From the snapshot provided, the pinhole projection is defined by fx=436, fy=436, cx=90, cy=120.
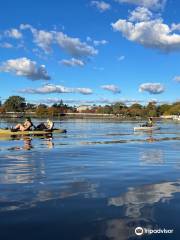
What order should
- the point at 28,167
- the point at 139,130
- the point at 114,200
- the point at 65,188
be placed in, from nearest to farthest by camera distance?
the point at 114,200 → the point at 65,188 → the point at 28,167 → the point at 139,130

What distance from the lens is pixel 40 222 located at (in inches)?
511

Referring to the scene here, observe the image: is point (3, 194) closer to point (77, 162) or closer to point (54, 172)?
point (54, 172)

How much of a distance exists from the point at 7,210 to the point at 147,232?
15.9 feet

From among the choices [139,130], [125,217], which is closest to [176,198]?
[125,217]
